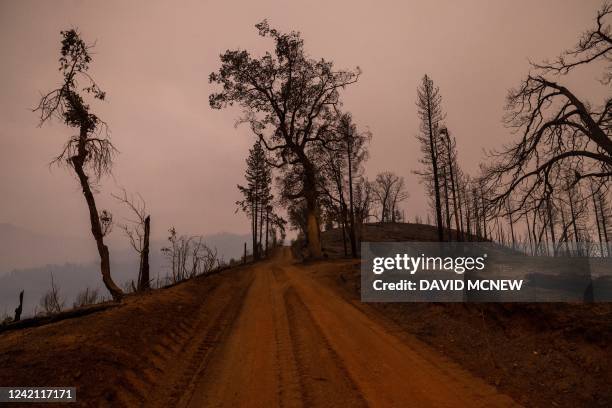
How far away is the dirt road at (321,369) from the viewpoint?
229 inches

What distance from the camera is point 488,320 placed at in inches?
374

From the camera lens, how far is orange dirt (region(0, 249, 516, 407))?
19.1ft

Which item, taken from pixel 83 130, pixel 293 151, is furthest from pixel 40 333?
pixel 293 151

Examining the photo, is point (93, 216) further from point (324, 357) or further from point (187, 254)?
point (187, 254)

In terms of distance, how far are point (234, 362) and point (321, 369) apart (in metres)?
1.74

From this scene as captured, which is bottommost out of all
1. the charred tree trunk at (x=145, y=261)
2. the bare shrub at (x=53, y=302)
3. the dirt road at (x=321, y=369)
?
the dirt road at (x=321, y=369)

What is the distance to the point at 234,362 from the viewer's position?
7.31 metres

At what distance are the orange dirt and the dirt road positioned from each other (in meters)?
0.02

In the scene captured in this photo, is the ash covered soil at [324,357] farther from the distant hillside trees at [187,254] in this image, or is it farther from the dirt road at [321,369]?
the distant hillside trees at [187,254]

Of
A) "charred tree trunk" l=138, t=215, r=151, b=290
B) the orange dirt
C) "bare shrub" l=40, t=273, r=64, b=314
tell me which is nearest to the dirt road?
the orange dirt

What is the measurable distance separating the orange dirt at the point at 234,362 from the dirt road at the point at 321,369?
0.07ft

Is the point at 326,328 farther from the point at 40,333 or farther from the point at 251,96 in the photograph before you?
the point at 251,96

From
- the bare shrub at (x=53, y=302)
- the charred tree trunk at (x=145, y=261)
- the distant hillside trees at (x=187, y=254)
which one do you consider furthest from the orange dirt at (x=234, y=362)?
the distant hillside trees at (x=187, y=254)

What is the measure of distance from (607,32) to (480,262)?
7.12 m
